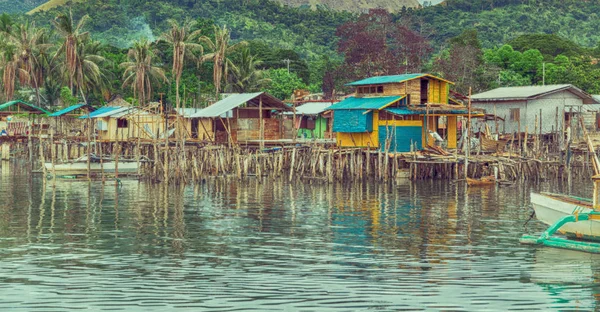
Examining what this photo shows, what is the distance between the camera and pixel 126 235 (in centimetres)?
2867

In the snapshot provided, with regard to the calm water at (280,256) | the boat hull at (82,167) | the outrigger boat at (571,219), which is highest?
the boat hull at (82,167)

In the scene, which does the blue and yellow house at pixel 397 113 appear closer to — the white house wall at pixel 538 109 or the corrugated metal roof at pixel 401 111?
the corrugated metal roof at pixel 401 111

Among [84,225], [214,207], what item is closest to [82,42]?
[214,207]

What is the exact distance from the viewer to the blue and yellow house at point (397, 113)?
2087 inches

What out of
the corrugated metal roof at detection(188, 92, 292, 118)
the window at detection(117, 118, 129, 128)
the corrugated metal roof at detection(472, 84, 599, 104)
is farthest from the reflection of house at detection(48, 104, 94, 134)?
the corrugated metal roof at detection(472, 84, 599, 104)

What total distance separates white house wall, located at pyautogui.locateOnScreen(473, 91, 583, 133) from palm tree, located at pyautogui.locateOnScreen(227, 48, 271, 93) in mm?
22632

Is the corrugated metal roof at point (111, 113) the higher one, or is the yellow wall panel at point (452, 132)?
the corrugated metal roof at point (111, 113)

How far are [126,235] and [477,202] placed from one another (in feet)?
56.3

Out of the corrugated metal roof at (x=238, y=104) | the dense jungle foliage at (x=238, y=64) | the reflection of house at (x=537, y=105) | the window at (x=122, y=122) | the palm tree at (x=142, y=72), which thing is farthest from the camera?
the dense jungle foliage at (x=238, y=64)

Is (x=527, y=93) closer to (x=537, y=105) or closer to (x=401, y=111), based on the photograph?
(x=537, y=105)

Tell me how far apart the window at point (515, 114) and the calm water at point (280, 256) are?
2024 cm

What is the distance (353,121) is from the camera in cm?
5438

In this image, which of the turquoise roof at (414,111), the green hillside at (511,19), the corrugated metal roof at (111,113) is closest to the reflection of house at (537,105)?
the turquoise roof at (414,111)

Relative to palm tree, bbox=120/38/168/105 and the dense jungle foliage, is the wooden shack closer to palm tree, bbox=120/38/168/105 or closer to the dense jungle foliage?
the dense jungle foliage
